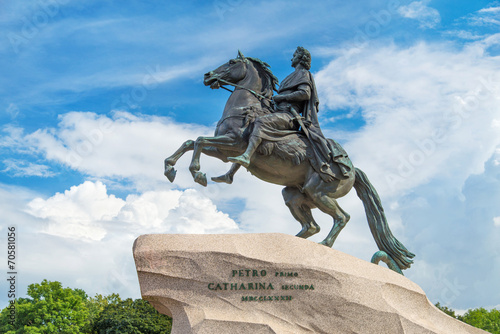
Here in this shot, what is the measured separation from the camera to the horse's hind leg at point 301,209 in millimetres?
10312

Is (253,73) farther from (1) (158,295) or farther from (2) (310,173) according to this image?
(1) (158,295)

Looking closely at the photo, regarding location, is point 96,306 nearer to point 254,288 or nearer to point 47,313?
point 47,313

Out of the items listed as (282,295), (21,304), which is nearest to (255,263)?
(282,295)

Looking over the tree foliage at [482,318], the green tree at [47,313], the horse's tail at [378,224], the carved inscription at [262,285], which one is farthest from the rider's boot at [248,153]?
the tree foliage at [482,318]

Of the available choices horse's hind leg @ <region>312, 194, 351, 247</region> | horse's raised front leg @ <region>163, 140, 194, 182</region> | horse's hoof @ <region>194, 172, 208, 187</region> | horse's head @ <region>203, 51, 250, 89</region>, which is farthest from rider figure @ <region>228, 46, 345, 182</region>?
horse's raised front leg @ <region>163, 140, 194, 182</region>

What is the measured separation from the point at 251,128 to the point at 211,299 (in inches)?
134

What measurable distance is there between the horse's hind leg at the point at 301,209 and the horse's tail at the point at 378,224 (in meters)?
1.08

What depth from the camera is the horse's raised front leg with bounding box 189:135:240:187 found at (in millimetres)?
9578

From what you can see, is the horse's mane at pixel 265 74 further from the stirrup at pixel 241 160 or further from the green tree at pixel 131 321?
the green tree at pixel 131 321

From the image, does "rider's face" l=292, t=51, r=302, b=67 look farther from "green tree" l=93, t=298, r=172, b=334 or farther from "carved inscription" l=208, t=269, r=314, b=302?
"green tree" l=93, t=298, r=172, b=334

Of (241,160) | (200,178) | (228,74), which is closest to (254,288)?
(241,160)

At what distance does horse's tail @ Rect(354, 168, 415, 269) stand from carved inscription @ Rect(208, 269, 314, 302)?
300 cm

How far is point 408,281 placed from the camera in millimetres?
8789

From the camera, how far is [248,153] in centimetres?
941
